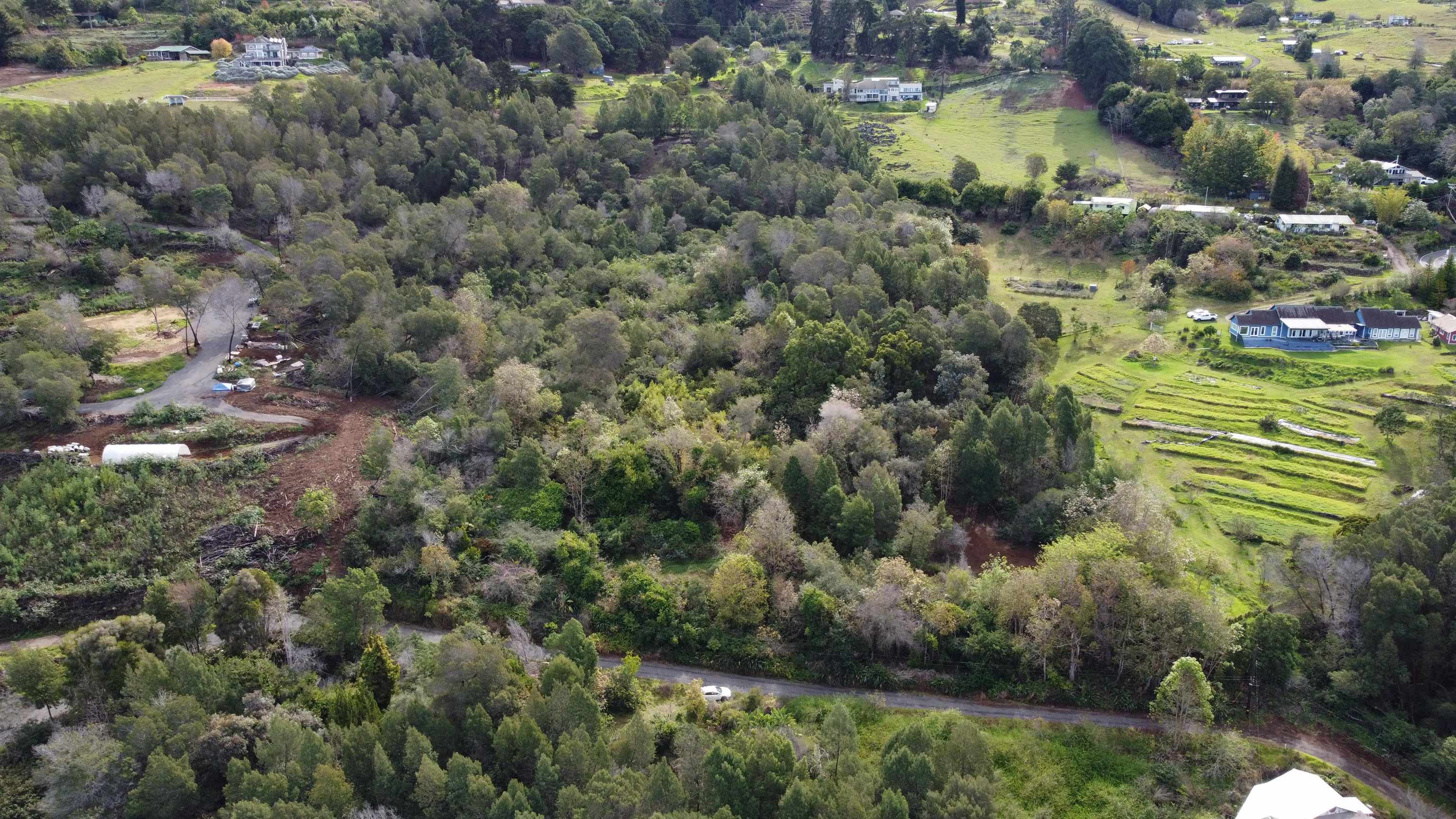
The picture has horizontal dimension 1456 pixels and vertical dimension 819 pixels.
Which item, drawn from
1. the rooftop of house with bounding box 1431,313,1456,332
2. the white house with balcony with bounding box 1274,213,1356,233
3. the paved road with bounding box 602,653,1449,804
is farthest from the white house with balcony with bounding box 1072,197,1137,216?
the paved road with bounding box 602,653,1449,804

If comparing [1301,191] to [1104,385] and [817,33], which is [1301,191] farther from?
[817,33]

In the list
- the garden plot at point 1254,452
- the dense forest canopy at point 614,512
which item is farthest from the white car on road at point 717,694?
the garden plot at point 1254,452

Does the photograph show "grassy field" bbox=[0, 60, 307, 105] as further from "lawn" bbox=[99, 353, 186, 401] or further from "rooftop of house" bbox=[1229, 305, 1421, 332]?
"rooftop of house" bbox=[1229, 305, 1421, 332]

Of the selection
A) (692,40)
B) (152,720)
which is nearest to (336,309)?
(152,720)

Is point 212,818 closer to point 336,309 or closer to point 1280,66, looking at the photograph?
point 336,309

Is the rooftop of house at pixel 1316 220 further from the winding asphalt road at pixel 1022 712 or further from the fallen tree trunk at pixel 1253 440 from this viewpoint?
the winding asphalt road at pixel 1022 712

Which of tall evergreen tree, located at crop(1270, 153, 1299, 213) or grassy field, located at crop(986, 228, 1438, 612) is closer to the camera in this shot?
grassy field, located at crop(986, 228, 1438, 612)
